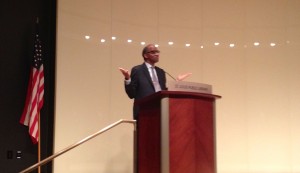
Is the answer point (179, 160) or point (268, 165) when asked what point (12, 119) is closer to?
point (179, 160)

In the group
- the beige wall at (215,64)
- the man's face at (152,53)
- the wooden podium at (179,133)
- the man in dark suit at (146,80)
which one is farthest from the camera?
the beige wall at (215,64)

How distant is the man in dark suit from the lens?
3975 mm

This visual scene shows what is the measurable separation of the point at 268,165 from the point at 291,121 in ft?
2.62

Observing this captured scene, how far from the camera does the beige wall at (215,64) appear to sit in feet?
17.8

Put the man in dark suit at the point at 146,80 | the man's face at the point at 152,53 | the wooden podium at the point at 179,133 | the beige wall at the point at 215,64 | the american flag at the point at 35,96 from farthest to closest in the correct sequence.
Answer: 1. the beige wall at the point at 215,64
2. the american flag at the point at 35,96
3. the man's face at the point at 152,53
4. the man in dark suit at the point at 146,80
5. the wooden podium at the point at 179,133

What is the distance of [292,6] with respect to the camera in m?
6.32

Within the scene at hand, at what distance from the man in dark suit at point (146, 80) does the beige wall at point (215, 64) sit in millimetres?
1506

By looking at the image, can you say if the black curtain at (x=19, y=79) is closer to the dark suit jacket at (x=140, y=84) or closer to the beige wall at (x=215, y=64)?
the beige wall at (x=215, y=64)

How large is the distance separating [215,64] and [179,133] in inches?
124

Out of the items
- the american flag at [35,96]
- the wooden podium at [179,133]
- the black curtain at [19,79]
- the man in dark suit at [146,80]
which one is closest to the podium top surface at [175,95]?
the wooden podium at [179,133]

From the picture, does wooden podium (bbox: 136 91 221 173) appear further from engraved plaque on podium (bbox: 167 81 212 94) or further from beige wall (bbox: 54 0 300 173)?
beige wall (bbox: 54 0 300 173)

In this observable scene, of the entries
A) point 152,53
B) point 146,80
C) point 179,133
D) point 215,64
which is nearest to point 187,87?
point 179,133

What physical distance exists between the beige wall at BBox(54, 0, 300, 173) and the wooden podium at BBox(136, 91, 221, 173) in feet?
7.03

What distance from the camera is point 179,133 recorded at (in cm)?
315
